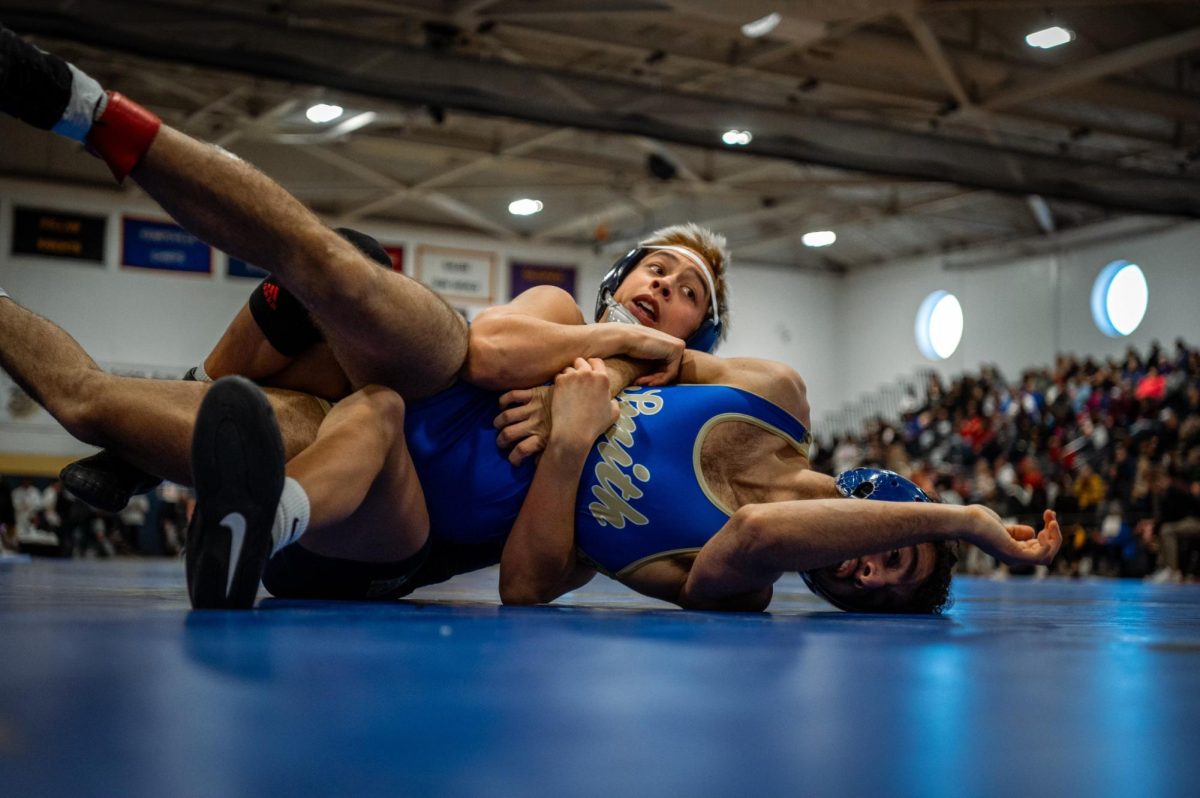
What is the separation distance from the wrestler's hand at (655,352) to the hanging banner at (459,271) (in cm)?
1733

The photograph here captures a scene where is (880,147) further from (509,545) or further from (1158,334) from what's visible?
(509,545)

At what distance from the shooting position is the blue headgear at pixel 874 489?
2393mm

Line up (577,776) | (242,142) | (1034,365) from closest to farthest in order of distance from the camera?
(577,776) → (242,142) → (1034,365)

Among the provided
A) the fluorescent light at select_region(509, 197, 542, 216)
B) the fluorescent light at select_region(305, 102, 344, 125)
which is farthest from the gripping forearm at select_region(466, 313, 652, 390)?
the fluorescent light at select_region(509, 197, 542, 216)

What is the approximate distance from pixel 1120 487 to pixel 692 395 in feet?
38.8

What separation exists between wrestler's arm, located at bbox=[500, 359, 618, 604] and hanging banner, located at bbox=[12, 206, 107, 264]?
17.3 m

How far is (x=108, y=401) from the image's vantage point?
6.96 ft

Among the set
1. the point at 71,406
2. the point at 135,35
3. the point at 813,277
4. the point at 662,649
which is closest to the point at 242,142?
the point at 135,35

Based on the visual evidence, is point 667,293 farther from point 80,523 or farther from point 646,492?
point 80,523

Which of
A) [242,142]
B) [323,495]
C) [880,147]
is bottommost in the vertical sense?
[323,495]

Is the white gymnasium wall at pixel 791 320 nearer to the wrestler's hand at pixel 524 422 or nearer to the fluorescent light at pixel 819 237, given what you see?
the fluorescent light at pixel 819 237

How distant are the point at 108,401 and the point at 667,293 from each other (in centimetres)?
134

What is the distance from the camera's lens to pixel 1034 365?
1984 cm

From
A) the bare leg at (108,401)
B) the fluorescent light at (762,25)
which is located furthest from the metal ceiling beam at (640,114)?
the bare leg at (108,401)
